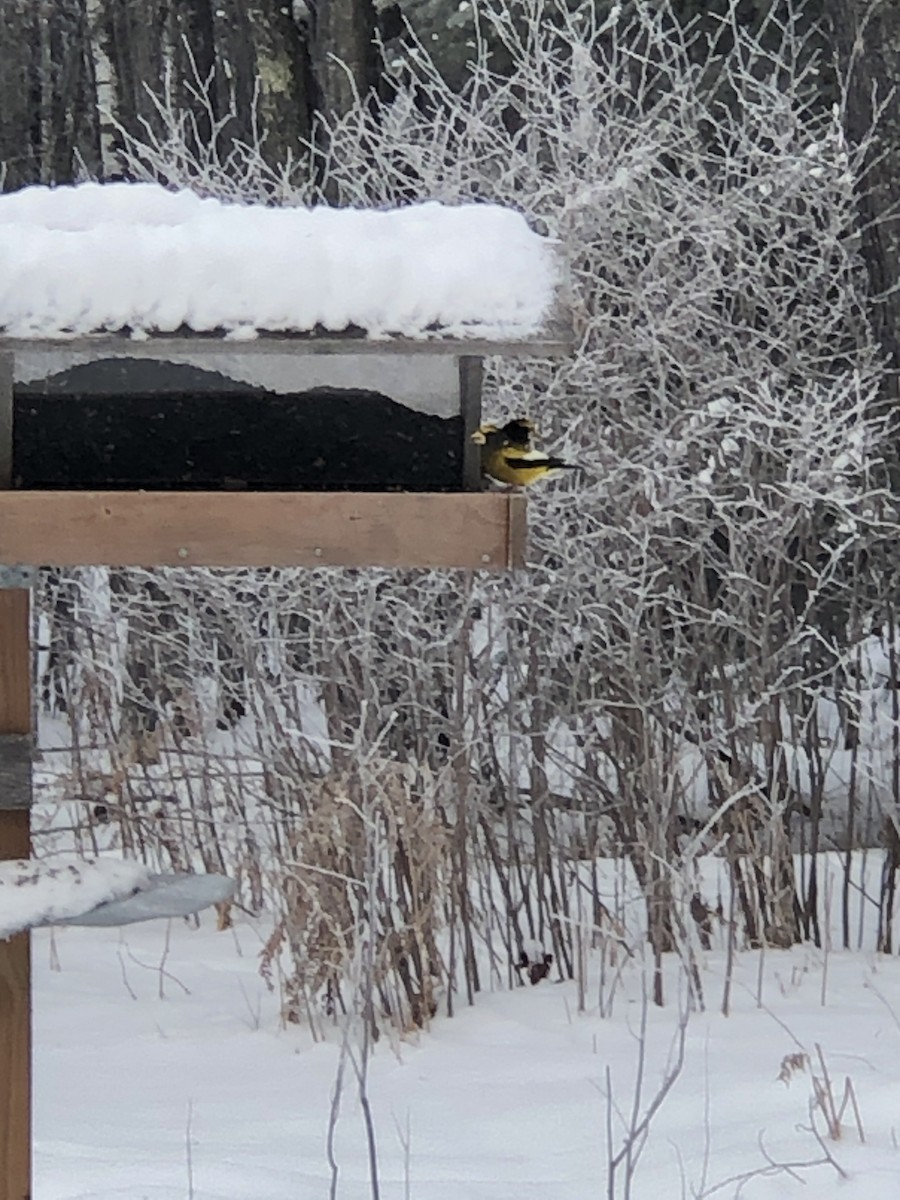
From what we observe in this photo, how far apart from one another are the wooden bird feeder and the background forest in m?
2.16

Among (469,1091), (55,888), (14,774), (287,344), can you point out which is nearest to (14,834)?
(14,774)

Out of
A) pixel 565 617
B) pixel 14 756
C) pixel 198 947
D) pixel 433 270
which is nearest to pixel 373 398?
pixel 433 270

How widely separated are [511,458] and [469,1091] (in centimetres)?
257

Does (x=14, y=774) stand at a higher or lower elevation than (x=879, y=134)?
lower

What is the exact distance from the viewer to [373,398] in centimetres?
264

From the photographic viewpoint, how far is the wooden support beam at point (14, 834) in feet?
8.57

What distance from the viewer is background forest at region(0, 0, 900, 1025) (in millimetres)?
5238

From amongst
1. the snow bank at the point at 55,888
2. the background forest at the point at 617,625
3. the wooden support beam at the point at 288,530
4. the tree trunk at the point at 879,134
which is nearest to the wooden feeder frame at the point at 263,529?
the wooden support beam at the point at 288,530

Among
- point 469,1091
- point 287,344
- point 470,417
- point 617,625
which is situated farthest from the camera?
point 617,625

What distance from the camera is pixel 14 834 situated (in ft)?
8.67

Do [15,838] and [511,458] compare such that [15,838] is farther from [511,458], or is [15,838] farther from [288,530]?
[511,458]

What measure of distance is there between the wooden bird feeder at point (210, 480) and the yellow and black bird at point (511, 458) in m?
0.06

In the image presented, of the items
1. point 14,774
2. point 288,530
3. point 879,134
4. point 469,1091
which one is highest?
point 879,134

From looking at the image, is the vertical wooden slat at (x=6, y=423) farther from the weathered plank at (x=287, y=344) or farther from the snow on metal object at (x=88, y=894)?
the snow on metal object at (x=88, y=894)
